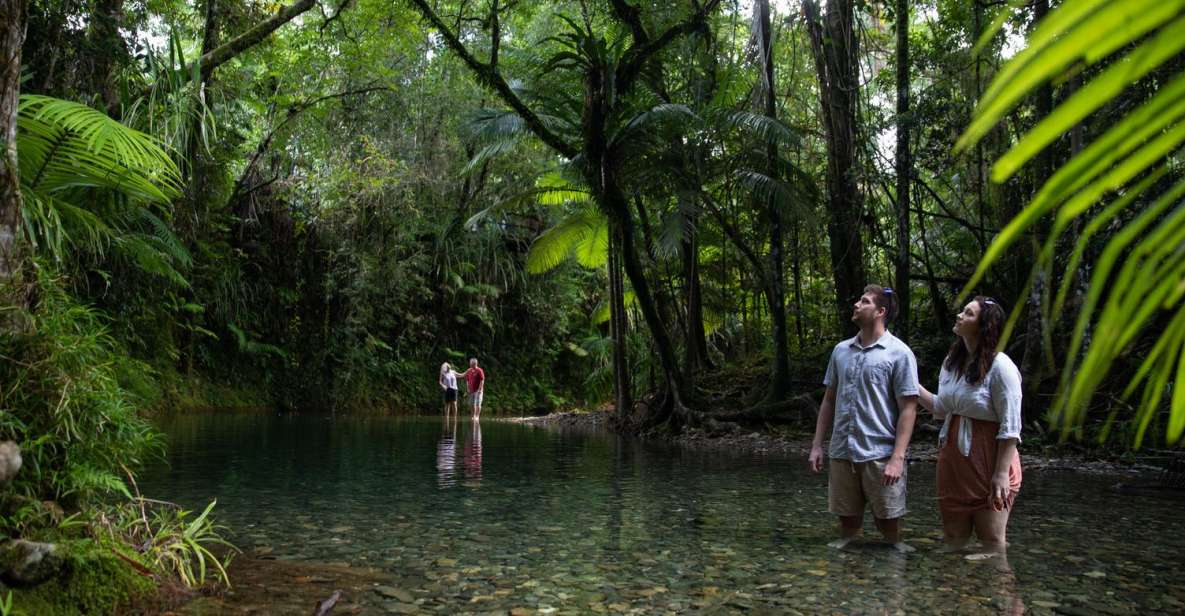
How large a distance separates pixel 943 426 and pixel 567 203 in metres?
17.6

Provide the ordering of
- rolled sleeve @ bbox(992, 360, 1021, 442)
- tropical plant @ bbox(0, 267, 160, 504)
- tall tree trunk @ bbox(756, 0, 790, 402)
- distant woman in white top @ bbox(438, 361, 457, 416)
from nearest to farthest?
tropical plant @ bbox(0, 267, 160, 504) < rolled sleeve @ bbox(992, 360, 1021, 442) < tall tree trunk @ bbox(756, 0, 790, 402) < distant woman in white top @ bbox(438, 361, 457, 416)

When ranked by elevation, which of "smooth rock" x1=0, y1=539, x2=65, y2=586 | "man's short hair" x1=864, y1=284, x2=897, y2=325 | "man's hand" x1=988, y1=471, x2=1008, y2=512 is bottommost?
"smooth rock" x1=0, y1=539, x2=65, y2=586

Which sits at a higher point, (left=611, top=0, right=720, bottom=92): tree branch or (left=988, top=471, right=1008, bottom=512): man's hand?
(left=611, top=0, right=720, bottom=92): tree branch

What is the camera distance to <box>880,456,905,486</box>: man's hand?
5152 mm

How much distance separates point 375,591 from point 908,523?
3998 mm

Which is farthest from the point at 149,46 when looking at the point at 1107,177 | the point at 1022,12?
the point at 1022,12

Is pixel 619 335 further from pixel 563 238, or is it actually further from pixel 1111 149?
pixel 1111 149

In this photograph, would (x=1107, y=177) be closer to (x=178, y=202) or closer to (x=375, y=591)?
(x=375, y=591)

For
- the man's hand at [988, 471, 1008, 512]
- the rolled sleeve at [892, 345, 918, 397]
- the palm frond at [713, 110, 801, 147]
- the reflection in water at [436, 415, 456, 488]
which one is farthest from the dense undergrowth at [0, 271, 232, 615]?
the palm frond at [713, 110, 801, 147]

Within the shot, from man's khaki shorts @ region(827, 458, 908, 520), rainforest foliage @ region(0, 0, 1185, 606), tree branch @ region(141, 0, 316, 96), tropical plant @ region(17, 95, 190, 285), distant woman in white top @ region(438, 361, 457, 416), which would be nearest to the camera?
rainforest foliage @ region(0, 0, 1185, 606)

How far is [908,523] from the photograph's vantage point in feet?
21.1

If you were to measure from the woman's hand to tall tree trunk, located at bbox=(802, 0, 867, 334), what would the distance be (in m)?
9.50

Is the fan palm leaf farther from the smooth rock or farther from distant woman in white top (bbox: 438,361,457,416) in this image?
distant woman in white top (bbox: 438,361,457,416)

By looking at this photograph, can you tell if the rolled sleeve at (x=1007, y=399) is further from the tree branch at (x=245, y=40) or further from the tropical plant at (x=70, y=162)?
the tree branch at (x=245, y=40)
